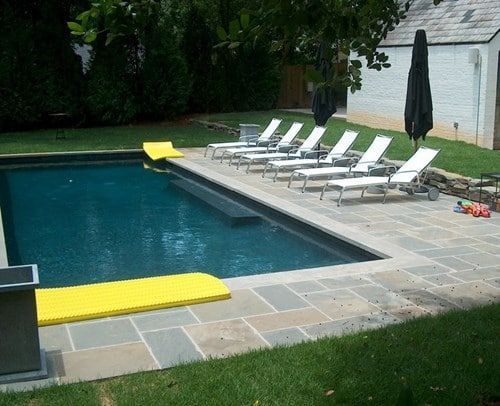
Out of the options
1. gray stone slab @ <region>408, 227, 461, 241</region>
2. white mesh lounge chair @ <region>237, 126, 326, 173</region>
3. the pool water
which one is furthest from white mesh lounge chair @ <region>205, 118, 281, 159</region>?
gray stone slab @ <region>408, 227, 461, 241</region>

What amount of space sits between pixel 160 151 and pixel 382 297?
1092 centimetres

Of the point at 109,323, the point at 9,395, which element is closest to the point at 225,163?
the point at 109,323

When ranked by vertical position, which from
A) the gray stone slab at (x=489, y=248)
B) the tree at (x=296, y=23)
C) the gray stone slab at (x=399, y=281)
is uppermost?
the tree at (x=296, y=23)

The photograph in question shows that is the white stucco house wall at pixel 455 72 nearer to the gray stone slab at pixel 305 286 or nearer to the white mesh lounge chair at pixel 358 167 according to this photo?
the white mesh lounge chair at pixel 358 167

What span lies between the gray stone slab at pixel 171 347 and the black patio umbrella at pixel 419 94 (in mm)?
7447

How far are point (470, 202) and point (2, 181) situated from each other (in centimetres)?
952

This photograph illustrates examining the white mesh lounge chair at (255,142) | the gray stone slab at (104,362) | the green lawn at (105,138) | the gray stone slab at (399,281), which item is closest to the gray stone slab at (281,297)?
the gray stone slab at (399,281)

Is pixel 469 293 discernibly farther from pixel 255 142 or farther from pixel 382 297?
pixel 255 142

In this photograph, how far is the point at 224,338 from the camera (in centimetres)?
499

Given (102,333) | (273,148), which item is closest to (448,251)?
(102,333)

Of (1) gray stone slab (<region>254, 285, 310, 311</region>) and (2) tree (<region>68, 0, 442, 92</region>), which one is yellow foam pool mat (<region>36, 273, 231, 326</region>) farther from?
(2) tree (<region>68, 0, 442, 92</region>)

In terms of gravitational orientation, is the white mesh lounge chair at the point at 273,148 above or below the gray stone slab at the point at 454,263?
above

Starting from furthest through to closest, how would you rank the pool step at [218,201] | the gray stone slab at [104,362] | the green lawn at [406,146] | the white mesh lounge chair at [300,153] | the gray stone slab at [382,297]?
the white mesh lounge chair at [300,153]
the green lawn at [406,146]
the pool step at [218,201]
the gray stone slab at [382,297]
the gray stone slab at [104,362]

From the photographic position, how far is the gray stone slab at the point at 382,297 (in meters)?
5.71
